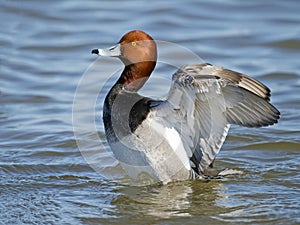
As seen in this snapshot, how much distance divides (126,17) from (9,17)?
184 centimetres

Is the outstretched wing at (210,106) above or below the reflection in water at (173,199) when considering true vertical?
above

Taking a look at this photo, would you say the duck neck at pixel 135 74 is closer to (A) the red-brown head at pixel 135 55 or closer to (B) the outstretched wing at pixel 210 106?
(A) the red-brown head at pixel 135 55

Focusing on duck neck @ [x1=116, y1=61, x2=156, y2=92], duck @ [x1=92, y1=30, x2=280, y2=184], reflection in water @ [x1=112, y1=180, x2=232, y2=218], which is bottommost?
reflection in water @ [x1=112, y1=180, x2=232, y2=218]

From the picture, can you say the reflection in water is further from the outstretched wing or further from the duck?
the outstretched wing

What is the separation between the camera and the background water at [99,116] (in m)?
5.89

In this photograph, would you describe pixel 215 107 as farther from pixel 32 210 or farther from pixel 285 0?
pixel 285 0

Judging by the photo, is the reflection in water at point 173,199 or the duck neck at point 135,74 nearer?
the reflection in water at point 173,199

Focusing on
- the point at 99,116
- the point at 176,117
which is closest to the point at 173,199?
the point at 176,117

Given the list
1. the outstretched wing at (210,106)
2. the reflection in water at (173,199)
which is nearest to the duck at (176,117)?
the outstretched wing at (210,106)

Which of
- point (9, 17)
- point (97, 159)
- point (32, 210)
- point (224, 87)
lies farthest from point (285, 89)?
point (9, 17)

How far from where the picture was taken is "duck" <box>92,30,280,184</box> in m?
5.79

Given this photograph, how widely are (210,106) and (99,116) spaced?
261 centimetres

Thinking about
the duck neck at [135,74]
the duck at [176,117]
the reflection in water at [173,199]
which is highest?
the duck neck at [135,74]

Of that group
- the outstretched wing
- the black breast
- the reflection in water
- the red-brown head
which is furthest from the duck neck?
the reflection in water
